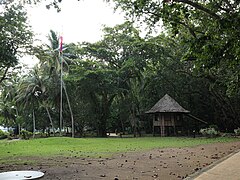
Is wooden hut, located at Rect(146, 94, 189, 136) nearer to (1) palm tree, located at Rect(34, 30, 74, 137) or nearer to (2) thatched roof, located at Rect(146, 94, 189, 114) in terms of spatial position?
(2) thatched roof, located at Rect(146, 94, 189, 114)

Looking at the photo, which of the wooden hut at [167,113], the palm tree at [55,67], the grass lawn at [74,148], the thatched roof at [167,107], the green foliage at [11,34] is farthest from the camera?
the palm tree at [55,67]

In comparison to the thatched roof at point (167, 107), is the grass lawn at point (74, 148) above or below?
below

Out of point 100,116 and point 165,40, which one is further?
point 100,116

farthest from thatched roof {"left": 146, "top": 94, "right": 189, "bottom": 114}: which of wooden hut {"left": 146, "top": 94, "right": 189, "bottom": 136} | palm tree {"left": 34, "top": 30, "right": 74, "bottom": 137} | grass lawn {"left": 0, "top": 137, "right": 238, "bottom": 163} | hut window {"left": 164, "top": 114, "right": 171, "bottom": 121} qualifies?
palm tree {"left": 34, "top": 30, "right": 74, "bottom": 137}

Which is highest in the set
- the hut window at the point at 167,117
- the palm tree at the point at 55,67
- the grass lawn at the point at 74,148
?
the palm tree at the point at 55,67

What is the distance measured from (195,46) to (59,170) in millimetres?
5058

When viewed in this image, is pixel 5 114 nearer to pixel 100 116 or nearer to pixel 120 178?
pixel 100 116

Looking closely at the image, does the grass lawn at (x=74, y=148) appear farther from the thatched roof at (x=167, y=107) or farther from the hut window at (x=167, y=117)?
the hut window at (x=167, y=117)

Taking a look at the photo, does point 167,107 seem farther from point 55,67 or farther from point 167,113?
point 55,67

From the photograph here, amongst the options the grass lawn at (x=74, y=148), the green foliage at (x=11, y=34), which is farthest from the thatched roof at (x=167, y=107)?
the green foliage at (x=11, y=34)

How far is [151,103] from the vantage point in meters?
30.9

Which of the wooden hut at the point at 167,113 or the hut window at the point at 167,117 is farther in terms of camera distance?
the hut window at the point at 167,117

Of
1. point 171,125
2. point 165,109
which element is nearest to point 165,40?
point 165,109

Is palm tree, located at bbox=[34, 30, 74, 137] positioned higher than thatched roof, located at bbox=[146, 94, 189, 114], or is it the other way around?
palm tree, located at bbox=[34, 30, 74, 137]
